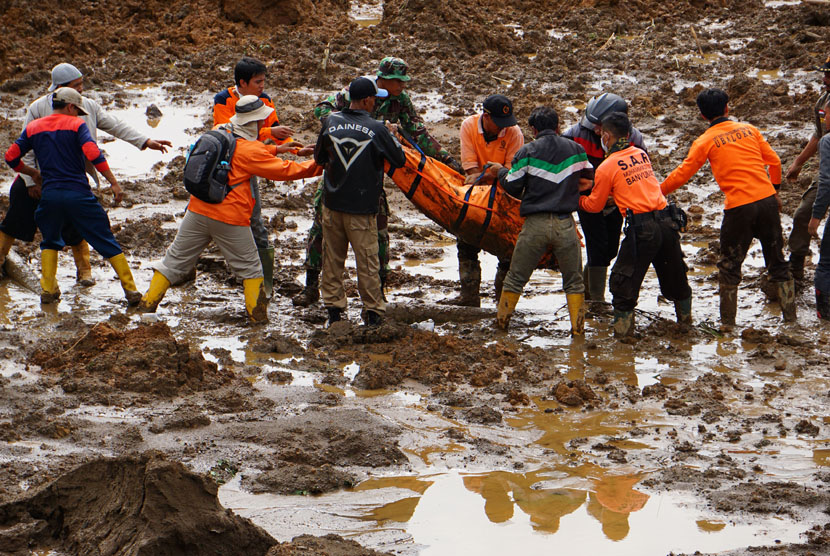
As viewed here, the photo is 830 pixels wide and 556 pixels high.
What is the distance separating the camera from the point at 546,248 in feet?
24.8

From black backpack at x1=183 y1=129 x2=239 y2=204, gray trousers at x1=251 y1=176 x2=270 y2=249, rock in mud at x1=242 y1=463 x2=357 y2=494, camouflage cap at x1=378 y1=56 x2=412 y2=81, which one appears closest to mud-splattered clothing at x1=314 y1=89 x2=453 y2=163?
camouflage cap at x1=378 y1=56 x2=412 y2=81

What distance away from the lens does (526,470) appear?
5.13 metres

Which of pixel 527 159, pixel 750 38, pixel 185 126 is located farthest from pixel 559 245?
pixel 750 38

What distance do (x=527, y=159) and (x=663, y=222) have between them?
45.1 inches

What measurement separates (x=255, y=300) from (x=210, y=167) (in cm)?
117

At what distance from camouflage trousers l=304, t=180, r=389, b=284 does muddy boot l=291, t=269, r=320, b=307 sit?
0.06 meters

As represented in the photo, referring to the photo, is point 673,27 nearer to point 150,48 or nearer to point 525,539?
point 150,48

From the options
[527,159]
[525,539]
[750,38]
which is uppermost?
[750,38]

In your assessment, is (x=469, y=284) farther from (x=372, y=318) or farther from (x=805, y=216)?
(x=805, y=216)

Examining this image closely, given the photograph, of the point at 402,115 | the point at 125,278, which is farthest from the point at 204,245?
the point at 402,115

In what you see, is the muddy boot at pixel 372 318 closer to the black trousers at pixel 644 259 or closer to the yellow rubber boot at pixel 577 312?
the yellow rubber boot at pixel 577 312

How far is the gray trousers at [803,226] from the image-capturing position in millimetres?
8398

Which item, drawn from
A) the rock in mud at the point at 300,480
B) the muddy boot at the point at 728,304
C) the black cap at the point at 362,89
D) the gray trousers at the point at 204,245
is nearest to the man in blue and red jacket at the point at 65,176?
the gray trousers at the point at 204,245

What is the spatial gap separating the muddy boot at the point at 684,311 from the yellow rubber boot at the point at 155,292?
4.09 meters
